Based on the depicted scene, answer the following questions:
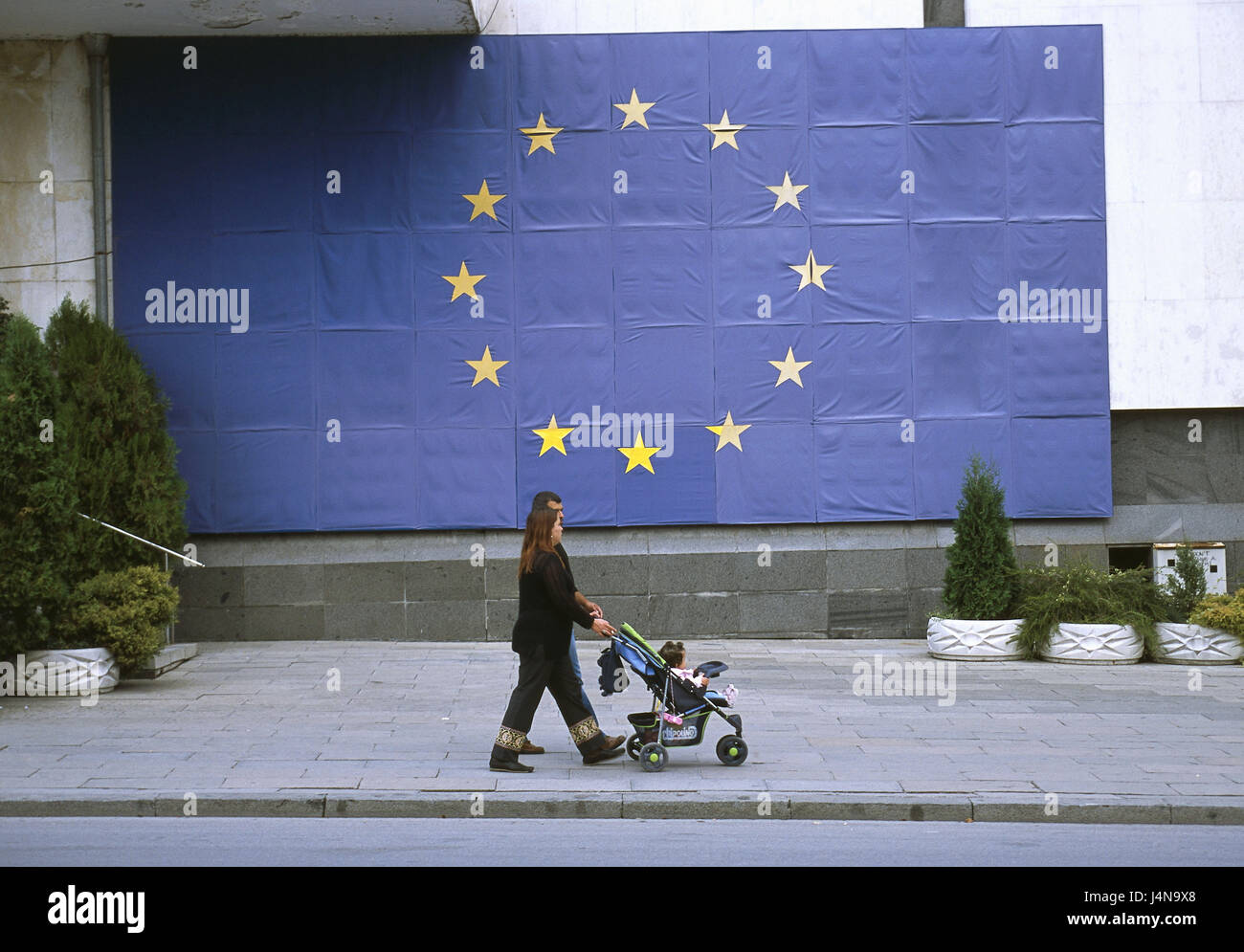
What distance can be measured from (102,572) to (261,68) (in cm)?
752

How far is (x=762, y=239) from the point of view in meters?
17.3

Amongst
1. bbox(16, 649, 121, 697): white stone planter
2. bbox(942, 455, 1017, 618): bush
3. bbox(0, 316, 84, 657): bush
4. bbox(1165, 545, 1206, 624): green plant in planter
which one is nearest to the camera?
bbox(0, 316, 84, 657): bush

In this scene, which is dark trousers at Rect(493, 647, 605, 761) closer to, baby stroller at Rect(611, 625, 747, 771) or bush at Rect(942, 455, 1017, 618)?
baby stroller at Rect(611, 625, 747, 771)

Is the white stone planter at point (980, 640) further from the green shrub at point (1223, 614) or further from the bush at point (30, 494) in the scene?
the bush at point (30, 494)

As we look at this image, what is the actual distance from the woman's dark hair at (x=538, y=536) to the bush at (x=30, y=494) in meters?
5.60

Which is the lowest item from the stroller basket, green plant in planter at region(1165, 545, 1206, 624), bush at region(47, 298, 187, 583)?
the stroller basket

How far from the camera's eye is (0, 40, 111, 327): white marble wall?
55.8ft

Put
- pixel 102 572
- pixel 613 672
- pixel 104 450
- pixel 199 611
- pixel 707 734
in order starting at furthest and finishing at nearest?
pixel 199 611
pixel 104 450
pixel 102 572
pixel 707 734
pixel 613 672

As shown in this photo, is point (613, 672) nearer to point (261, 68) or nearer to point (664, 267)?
point (664, 267)

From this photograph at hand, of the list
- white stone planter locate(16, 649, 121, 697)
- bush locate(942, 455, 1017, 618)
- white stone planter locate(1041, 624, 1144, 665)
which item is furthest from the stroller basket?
white stone planter locate(1041, 624, 1144, 665)

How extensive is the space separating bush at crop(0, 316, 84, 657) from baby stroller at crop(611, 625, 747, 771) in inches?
Answer: 250

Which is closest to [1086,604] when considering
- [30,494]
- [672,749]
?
[672,749]

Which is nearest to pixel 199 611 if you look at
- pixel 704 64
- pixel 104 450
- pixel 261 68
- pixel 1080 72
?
pixel 104 450

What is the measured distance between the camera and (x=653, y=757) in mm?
9203
